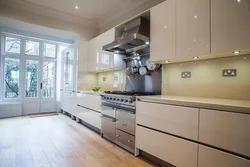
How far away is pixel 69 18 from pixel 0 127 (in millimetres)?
3189

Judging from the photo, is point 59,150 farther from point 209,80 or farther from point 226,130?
point 209,80

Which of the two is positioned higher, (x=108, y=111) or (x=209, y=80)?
(x=209, y=80)

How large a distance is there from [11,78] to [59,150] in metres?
3.71

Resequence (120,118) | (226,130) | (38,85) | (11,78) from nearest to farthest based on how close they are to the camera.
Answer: (226,130)
(120,118)
(11,78)
(38,85)

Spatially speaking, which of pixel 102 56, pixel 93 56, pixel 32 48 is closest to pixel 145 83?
pixel 102 56

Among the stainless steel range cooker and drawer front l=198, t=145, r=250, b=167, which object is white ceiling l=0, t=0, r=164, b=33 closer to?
the stainless steel range cooker

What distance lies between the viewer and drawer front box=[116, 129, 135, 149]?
2141 millimetres

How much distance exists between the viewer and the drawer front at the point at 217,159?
1.16m

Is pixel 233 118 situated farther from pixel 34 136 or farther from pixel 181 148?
pixel 34 136

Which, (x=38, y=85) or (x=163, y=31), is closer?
(x=163, y=31)

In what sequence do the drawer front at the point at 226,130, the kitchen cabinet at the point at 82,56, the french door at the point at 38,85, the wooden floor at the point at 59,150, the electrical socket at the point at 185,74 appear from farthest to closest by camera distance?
1. the french door at the point at 38,85
2. the kitchen cabinet at the point at 82,56
3. the electrical socket at the point at 185,74
4. the wooden floor at the point at 59,150
5. the drawer front at the point at 226,130

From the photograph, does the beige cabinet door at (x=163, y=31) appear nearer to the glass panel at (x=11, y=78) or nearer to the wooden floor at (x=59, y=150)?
the wooden floor at (x=59, y=150)

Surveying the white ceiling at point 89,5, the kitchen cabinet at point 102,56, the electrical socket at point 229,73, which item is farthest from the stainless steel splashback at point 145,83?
the white ceiling at point 89,5

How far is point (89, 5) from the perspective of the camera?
351cm
